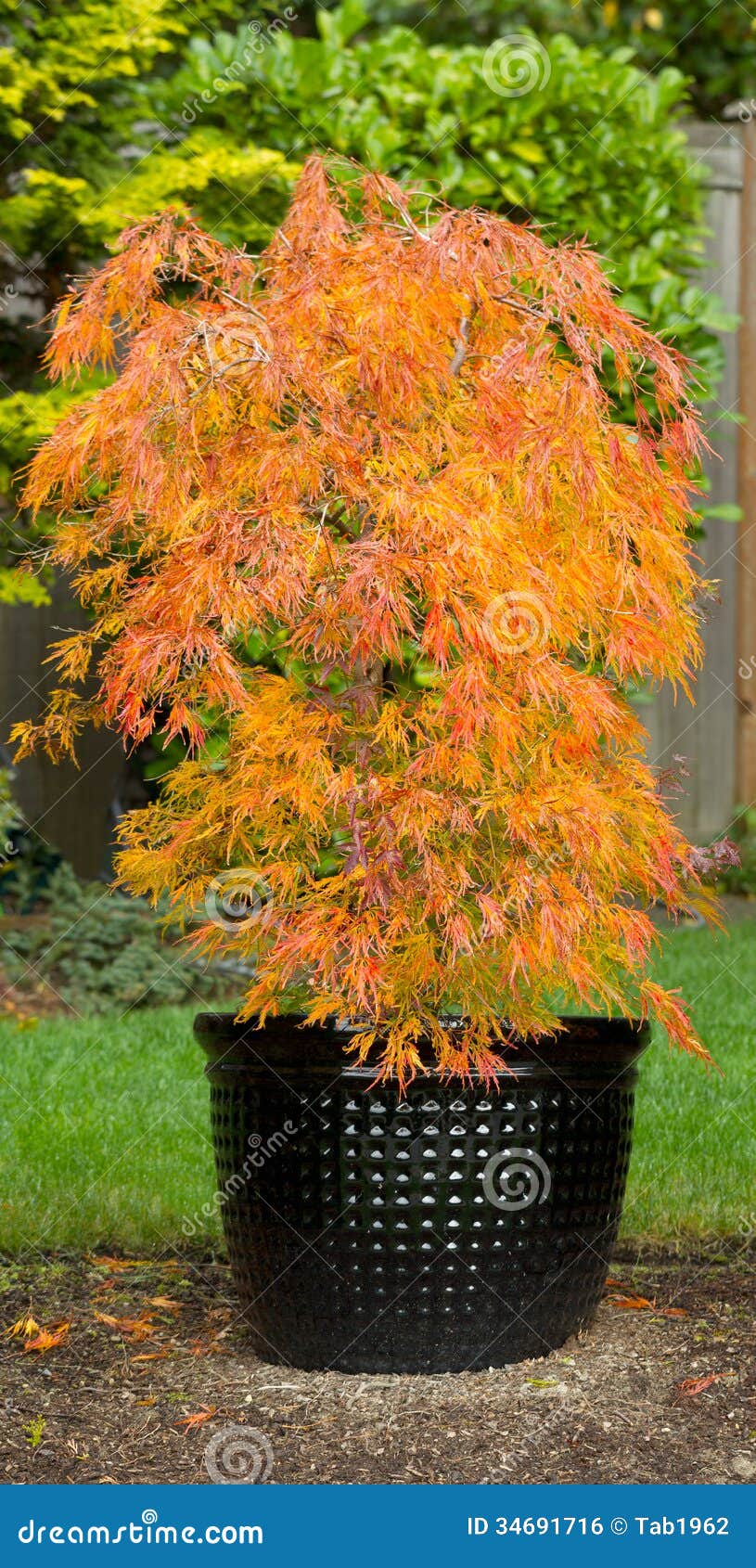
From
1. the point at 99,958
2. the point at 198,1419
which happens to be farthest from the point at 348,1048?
the point at 99,958

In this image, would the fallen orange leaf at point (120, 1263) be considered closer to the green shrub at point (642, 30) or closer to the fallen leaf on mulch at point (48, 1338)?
the fallen leaf on mulch at point (48, 1338)

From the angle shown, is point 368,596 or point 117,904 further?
point 117,904

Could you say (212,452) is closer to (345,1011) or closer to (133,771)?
(345,1011)

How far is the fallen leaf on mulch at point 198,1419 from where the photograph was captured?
106 inches

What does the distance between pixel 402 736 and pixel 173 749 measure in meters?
3.92

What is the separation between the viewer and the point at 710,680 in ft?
27.0

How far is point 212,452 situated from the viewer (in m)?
2.95

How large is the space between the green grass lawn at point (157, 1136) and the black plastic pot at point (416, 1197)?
860mm

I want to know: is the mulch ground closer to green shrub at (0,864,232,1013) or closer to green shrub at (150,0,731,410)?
green shrub at (0,864,232,1013)

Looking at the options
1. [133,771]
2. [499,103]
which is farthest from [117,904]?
[499,103]

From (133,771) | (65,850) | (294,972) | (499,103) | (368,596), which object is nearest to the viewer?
(368,596)

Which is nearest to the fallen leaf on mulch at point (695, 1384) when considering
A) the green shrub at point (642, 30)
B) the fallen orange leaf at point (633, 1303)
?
the fallen orange leaf at point (633, 1303)

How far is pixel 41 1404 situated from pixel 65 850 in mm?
4902

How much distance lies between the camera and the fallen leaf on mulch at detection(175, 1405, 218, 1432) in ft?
8.85
